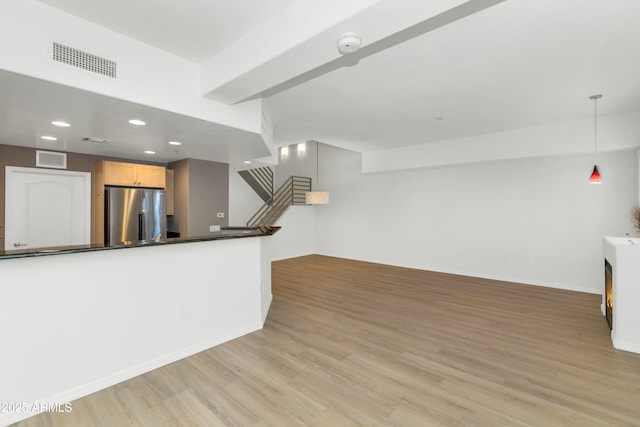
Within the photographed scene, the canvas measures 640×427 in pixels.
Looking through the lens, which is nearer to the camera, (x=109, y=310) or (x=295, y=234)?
(x=109, y=310)

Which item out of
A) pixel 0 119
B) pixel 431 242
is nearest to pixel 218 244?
pixel 0 119

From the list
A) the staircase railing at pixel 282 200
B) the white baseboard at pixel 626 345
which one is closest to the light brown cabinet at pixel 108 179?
the staircase railing at pixel 282 200

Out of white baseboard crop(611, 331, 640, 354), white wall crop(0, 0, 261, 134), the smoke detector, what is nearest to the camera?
the smoke detector

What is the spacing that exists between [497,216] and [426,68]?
4248 mm

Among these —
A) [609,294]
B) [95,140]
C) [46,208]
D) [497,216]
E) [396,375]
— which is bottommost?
[396,375]

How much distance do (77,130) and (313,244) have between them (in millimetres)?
6880

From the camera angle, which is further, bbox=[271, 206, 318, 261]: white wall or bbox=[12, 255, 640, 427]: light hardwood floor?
bbox=[271, 206, 318, 261]: white wall

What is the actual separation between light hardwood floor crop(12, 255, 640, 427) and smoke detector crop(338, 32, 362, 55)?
246 cm

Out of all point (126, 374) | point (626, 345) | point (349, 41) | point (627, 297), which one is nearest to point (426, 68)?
point (349, 41)

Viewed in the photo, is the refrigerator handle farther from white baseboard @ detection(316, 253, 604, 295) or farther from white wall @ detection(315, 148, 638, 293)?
white baseboard @ detection(316, 253, 604, 295)

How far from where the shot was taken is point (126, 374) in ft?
8.17

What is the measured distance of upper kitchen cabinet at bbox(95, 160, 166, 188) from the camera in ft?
15.9

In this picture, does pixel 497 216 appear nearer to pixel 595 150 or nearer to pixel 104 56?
pixel 595 150

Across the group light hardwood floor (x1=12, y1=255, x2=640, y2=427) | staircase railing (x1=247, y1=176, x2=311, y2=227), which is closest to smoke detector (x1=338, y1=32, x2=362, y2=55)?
light hardwood floor (x1=12, y1=255, x2=640, y2=427)
